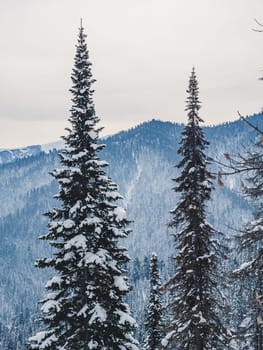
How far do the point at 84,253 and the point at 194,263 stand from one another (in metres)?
5.00

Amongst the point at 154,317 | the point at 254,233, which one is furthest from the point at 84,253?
the point at 154,317

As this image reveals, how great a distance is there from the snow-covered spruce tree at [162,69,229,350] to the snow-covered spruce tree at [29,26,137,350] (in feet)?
10.3

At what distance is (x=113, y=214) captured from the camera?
1408 cm

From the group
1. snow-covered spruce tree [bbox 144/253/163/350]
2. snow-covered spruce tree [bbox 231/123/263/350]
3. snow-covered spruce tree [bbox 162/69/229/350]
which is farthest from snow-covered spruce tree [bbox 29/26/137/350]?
snow-covered spruce tree [bbox 144/253/163/350]

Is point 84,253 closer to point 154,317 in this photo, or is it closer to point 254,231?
point 254,231

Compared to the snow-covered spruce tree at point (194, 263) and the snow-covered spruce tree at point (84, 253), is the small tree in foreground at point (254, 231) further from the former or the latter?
the snow-covered spruce tree at point (194, 263)

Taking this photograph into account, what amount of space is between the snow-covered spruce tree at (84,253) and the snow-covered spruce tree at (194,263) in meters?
3.14

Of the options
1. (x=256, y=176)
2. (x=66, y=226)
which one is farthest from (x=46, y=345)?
(x=256, y=176)

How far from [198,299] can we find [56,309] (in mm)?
5725

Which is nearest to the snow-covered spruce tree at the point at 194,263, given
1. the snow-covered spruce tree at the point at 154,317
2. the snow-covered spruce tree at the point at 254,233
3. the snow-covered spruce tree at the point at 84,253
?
the snow-covered spruce tree at the point at 84,253

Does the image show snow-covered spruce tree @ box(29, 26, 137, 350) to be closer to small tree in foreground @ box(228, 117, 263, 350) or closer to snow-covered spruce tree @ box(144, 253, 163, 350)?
small tree in foreground @ box(228, 117, 263, 350)

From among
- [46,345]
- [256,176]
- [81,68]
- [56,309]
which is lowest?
[46,345]

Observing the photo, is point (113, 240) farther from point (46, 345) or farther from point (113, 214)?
point (46, 345)

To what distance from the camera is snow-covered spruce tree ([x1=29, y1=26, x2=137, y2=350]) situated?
13273 mm
